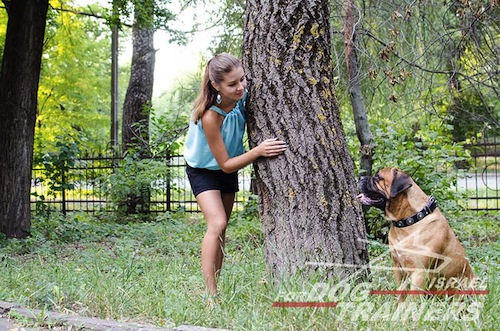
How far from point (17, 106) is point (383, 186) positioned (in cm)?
703

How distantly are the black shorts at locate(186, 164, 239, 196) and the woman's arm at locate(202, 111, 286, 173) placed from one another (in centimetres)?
28

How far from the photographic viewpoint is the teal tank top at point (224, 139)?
439 centimetres

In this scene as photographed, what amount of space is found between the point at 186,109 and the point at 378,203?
31.0ft

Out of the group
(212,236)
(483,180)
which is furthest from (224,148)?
(483,180)

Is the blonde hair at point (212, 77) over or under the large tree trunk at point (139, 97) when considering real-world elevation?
under

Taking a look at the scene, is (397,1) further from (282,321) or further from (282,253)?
(282,321)

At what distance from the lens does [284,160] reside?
4219 millimetres

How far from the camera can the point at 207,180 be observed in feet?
14.8

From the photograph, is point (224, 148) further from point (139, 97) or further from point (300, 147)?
point (139, 97)

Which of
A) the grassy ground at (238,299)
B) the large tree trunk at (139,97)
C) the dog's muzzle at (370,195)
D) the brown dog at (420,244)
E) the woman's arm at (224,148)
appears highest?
the large tree trunk at (139,97)

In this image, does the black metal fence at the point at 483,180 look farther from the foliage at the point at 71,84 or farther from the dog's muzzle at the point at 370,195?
the foliage at the point at 71,84

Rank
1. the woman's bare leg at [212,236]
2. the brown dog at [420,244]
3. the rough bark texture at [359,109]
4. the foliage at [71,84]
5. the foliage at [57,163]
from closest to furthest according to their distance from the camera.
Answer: the brown dog at [420,244] < the woman's bare leg at [212,236] < the rough bark texture at [359,109] < the foliage at [57,163] < the foliage at [71,84]

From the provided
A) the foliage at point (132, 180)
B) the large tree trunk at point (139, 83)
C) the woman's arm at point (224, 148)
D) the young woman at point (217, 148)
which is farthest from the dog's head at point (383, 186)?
the large tree trunk at point (139, 83)

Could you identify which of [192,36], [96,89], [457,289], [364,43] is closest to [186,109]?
[192,36]
